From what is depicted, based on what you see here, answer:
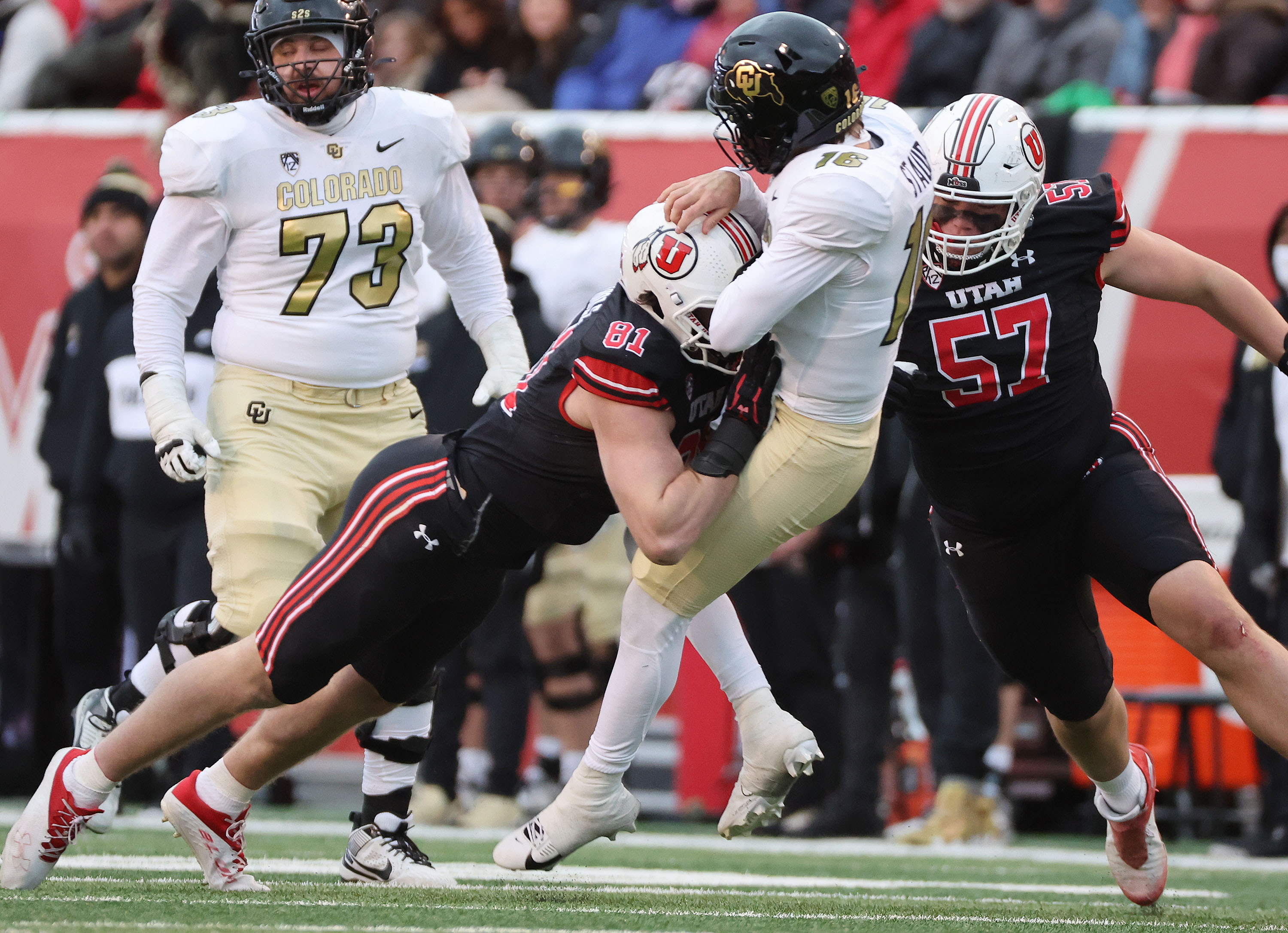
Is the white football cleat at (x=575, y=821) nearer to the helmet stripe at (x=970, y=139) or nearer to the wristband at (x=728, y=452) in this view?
the wristband at (x=728, y=452)

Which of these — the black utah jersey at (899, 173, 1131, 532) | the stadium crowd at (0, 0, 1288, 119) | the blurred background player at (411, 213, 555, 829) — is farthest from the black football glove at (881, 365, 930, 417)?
the stadium crowd at (0, 0, 1288, 119)

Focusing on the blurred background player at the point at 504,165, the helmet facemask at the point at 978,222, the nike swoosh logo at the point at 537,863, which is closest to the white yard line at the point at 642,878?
the nike swoosh logo at the point at 537,863

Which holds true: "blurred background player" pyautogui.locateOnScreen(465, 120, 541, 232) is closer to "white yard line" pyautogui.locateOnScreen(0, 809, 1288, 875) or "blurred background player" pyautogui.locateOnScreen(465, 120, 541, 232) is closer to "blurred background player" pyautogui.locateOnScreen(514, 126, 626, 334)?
"blurred background player" pyautogui.locateOnScreen(514, 126, 626, 334)

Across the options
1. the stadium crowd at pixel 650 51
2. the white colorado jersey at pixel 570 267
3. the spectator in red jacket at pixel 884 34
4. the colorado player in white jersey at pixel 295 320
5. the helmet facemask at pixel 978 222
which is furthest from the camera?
the spectator in red jacket at pixel 884 34

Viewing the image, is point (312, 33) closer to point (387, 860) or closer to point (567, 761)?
point (387, 860)

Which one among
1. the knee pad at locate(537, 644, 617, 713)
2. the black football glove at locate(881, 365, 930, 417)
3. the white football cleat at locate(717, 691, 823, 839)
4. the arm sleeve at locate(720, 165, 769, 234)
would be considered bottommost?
the knee pad at locate(537, 644, 617, 713)

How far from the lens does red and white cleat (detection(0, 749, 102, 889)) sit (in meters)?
3.86

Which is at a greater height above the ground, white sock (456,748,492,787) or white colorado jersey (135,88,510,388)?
white colorado jersey (135,88,510,388)

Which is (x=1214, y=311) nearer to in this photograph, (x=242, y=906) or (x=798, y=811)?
(x=242, y=906)

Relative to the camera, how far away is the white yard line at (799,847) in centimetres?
596

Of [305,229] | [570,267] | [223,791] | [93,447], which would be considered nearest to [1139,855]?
[223,791]

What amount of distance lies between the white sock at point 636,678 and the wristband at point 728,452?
1.15ft

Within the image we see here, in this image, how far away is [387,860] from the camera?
4348 mm

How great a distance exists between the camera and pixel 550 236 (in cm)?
740
